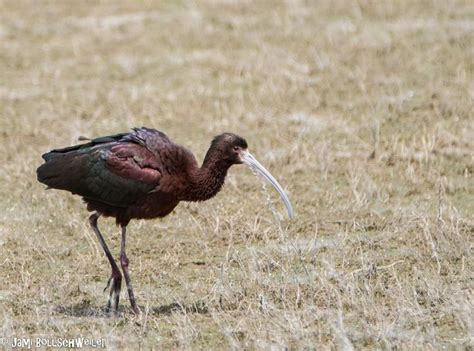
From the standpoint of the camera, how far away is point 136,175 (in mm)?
9320

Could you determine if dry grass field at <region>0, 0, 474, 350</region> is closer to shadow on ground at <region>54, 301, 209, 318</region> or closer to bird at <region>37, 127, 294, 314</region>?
shadow on ground at <region>54, 301, 209, 318</region>

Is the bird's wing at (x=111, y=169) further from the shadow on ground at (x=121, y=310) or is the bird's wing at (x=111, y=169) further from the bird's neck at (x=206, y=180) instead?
the shadow on ground at (x=121, y=310)

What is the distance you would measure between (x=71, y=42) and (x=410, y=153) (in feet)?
24.9

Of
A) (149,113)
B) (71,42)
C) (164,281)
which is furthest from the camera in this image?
(71,42)

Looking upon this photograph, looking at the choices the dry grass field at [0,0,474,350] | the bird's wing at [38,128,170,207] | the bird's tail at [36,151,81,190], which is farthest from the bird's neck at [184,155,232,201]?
the bird's tail at [36,151,81,190]

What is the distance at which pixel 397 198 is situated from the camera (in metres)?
12.3

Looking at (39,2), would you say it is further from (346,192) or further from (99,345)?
(99,345)

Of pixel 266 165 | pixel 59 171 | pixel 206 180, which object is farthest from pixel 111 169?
pixel 266 165

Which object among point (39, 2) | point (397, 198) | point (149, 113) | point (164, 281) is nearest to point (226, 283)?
point (164, 281)

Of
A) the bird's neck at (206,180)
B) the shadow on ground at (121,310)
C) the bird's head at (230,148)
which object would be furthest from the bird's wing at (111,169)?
the shadow on ground at (121,310)

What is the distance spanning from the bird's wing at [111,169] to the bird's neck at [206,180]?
11.4 inches

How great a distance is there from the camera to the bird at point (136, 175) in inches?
368

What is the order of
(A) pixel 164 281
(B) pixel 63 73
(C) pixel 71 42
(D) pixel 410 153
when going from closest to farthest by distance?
(A) pixel 164 281 < (D) pixel 410 153 < (B) pixel 63 73 < (C) pixel 71 42

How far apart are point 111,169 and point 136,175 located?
0.28 meters
